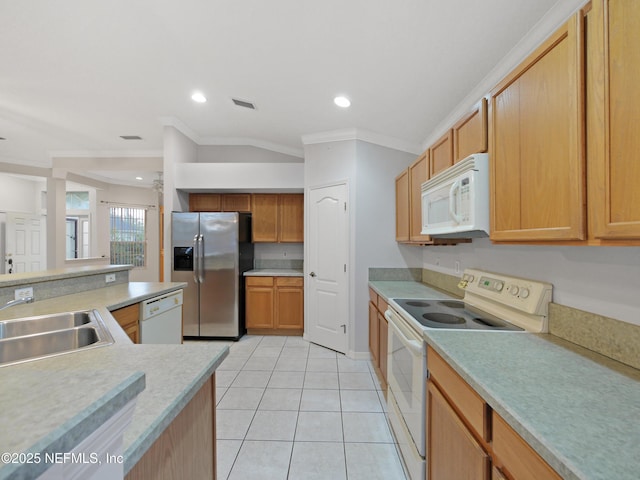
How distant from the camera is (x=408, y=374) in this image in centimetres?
160

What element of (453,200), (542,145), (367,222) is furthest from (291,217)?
(542,145)

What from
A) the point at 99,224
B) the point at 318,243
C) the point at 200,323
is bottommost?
the point at 200,323

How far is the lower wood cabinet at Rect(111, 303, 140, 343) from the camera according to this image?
1.84m

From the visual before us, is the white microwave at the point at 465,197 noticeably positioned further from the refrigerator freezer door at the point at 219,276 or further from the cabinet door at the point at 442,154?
the refrigerator freezer door at the point at 219,276

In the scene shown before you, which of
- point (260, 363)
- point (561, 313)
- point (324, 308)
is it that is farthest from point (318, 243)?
point (561, 313)

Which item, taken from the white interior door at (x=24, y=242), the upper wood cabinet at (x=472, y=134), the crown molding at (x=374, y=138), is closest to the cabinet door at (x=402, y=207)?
the crown molding at (x=374, y=138)

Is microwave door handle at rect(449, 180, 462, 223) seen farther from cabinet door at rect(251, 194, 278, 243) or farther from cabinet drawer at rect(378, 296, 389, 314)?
cabinet door at rect(251, 194, 278, 243)

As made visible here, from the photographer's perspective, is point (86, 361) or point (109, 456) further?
point (86, 361)

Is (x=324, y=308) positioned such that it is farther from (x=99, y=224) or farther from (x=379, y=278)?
(x=99, y=224)

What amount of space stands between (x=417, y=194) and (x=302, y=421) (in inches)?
79.1

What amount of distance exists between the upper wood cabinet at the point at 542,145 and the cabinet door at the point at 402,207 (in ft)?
4.32

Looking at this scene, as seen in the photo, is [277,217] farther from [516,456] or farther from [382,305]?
[516,456]

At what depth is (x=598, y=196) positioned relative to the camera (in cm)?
83

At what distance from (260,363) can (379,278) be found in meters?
1.59
